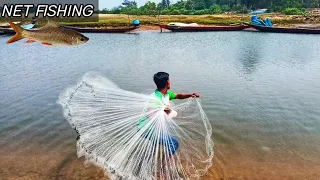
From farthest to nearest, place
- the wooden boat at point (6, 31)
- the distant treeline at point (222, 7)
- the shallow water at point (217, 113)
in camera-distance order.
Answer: the distant treeline at point (222, 7) → the wooden boat at point (6, 31) → the shallow water at point (217, 113)

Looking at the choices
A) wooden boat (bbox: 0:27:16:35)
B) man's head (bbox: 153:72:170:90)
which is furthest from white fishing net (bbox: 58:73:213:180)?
wooden boat (bbox: 0:27:16:35)

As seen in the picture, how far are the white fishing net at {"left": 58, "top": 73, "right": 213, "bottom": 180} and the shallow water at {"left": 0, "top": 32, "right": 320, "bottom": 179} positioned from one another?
959 millimetres

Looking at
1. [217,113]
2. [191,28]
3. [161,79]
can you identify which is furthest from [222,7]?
[161,79]

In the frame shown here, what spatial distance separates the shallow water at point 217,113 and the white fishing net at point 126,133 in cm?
96

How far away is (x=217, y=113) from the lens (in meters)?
9.12

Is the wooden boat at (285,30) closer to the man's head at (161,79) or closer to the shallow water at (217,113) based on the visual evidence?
the shallow water at (217,113)

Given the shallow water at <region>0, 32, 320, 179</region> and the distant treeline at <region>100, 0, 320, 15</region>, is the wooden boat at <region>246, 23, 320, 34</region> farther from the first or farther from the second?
the distant treeline at <region>100, 0, 320, 15</region>

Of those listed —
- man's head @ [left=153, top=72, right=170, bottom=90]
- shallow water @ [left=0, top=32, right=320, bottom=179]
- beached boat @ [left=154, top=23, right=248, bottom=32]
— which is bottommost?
shallow water @ [left=0, top=32, right=320, bottom=179]

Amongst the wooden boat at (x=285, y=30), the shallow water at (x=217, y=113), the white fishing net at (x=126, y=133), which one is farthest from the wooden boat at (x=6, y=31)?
the white fishing net at (x=126, y=133)

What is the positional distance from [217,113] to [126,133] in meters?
4.69

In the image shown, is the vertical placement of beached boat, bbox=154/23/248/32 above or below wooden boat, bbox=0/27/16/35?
above

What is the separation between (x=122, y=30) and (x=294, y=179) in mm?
39696

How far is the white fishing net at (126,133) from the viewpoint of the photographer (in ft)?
15.7

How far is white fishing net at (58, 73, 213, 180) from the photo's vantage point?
15.7 feet
